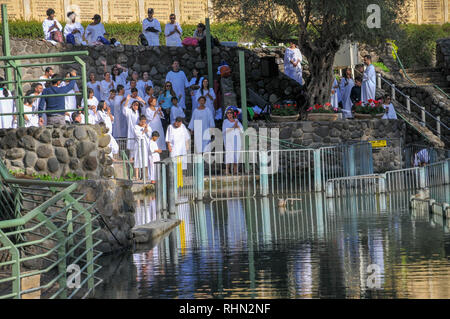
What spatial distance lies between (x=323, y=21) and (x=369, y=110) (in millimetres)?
2795

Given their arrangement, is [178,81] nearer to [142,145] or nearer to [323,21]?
[323,21]

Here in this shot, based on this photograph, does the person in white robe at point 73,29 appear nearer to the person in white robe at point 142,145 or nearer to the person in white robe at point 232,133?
the person in white robe at point 142,145

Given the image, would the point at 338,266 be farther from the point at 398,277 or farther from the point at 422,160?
the point at 422,160

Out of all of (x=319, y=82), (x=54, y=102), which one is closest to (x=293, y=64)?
(x=319, y=82)

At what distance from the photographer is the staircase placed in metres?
31.5

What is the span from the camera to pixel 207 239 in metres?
13.0

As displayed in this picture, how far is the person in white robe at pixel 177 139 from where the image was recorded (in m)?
22.6

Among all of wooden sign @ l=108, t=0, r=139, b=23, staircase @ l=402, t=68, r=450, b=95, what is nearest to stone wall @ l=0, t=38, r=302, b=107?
staircase @ l=402, t=68, r=450, b=95

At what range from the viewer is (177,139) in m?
22.7

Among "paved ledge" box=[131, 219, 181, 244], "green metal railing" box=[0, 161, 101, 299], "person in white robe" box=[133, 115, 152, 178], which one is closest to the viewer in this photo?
"green metal railing" box=[0, 161, 101, 299]

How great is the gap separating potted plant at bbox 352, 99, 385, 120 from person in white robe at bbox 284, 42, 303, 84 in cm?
352

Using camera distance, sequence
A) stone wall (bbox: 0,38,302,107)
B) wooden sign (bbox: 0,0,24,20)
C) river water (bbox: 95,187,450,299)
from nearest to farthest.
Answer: river water (bbox: 95,187,450,299)
stone wall (bbox: 0,38,302,107)
wooden sign (bbox: 0,0,24,20)

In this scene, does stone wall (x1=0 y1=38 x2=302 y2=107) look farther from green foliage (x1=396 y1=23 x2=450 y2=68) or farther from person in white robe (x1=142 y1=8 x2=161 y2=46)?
A: green foliage (x1=396 y1=23 x2=450 y2=68)

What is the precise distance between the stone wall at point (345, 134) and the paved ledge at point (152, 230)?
958 cm
